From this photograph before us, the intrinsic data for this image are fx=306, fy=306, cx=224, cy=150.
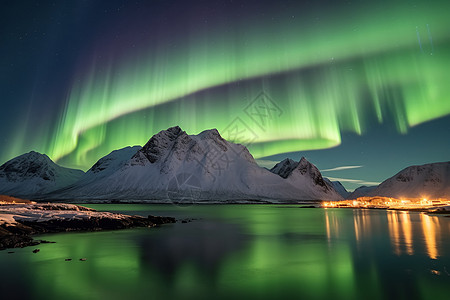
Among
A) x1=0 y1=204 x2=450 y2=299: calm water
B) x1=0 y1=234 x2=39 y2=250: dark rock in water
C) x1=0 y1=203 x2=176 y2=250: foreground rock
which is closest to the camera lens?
x1=0 y1=204 x2=450 y2=299: calm water

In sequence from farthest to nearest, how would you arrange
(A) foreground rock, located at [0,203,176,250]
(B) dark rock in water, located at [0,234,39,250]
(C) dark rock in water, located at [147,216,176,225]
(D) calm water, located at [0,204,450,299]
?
(C) dark rock in water, located at [147,216,176,225], (A) foreground rock, located at [0,203,176,250], (B) dark rock in water, located at [0,234,39,250], (D) calm water, located at [0,204,450,299]

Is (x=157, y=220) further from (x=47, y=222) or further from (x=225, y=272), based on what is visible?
(x=225, y=272)

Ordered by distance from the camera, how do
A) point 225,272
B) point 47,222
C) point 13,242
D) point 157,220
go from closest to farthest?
1. point 225,272
2. point 13,242
3. point 47,222
4. point 157,220

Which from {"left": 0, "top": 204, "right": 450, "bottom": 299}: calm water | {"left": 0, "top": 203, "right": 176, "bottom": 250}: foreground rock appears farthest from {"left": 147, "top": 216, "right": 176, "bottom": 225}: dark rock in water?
{"left": 0, "top": 204, "right": 450, "bottom": 299}: calm water

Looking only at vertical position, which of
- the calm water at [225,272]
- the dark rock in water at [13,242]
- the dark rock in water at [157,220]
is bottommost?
the calm water at [225,272]

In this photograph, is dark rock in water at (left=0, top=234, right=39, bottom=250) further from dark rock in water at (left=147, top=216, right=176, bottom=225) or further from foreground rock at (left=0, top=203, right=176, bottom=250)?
dark rock in water at (left=147, top=216, right=176, bottom=225)

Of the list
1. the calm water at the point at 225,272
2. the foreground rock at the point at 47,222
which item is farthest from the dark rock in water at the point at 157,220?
the calm water at the point at 225,272

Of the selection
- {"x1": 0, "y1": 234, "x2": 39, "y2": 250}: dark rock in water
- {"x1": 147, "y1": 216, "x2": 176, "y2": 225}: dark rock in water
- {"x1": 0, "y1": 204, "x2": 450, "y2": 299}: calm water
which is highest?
{"x1": 147, "y1": 216, "x2": 176, "y2": 225}: dark rock in water

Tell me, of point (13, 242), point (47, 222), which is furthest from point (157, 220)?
point (13, 242)

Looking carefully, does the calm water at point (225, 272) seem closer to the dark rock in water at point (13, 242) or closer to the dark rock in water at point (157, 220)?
the dark rock in water at point (13, 242)

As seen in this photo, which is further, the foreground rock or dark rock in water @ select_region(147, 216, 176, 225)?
dark rock in water @ select_region(147, 216, 176, 225)

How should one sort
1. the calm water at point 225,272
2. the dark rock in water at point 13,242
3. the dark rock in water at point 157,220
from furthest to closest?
1. the dark rock in water at point 157,220
2. the dark rock in water at point 13,242
3. the calm water at point 225,272

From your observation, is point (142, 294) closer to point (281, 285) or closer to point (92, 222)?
point (281, 285)

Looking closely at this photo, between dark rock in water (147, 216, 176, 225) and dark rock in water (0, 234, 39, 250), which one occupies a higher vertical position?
dark rock in water (147, 216, 176, 225)
